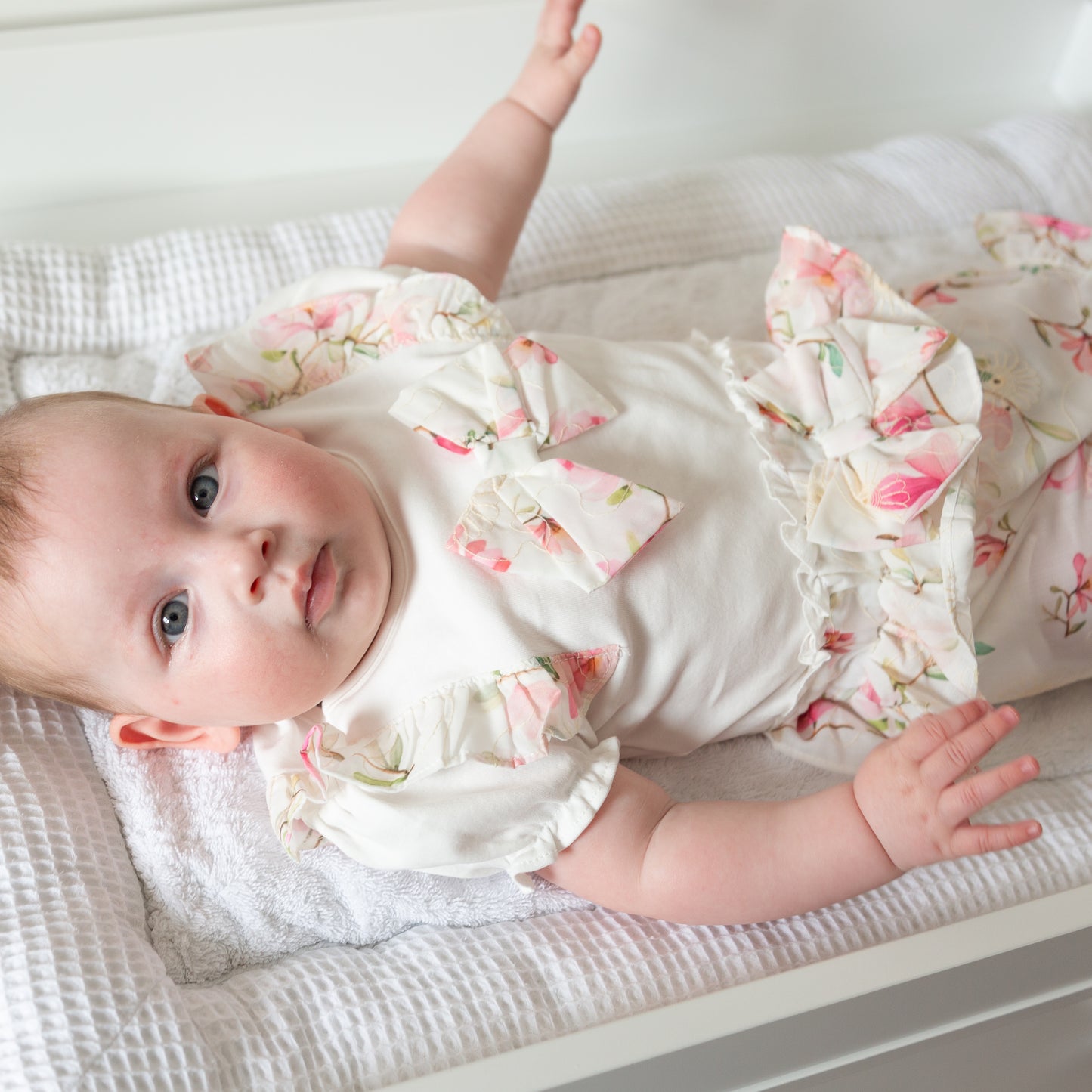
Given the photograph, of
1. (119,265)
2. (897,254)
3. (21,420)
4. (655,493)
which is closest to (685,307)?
(897,254)

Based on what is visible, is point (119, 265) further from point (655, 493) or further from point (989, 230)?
point (989, 230)

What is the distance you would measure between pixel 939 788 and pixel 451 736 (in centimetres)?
36

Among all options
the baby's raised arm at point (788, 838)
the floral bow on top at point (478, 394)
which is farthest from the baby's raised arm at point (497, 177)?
the baby's raised arm at point (788, 838)

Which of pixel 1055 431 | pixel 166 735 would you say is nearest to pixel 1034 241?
pixel 1055 431

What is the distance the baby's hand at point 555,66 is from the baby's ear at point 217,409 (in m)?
0.49

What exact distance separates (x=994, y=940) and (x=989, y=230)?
82 centimetres

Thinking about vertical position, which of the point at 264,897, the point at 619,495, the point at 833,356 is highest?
the point at 833,356

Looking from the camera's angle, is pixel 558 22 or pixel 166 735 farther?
pixel 558 22

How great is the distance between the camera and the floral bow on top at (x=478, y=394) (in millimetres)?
894

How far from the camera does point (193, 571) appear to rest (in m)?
0.83

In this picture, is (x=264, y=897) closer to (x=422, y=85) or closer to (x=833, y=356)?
(x=833, y=356)

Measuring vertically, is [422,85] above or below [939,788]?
above

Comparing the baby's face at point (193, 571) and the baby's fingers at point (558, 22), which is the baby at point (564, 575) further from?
the baby's fingers at point (558, 22)

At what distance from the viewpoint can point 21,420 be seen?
860mm
